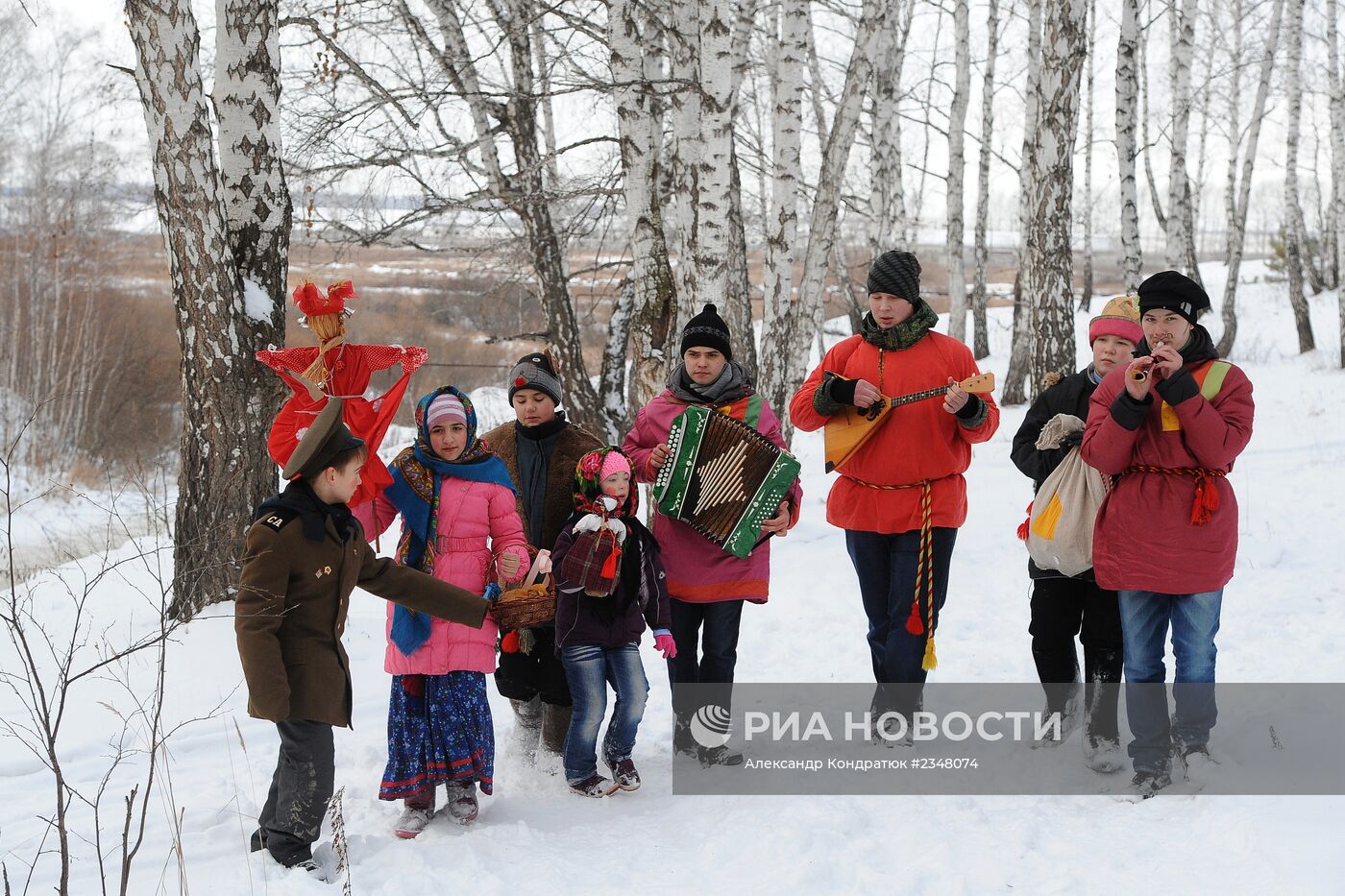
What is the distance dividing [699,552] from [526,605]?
781 millimetres

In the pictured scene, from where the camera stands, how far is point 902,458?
4.12 m

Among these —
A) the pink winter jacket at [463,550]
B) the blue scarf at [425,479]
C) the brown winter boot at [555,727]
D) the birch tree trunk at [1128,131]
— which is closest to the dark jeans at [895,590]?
the brown winter boot at [555,727]

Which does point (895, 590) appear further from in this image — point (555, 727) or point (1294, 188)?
point (1294, 188)

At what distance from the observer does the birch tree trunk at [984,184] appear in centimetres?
1855

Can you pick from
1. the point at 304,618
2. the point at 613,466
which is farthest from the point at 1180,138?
the point at 304,618

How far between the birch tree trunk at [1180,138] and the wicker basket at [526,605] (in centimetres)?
1424

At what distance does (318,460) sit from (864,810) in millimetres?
2316

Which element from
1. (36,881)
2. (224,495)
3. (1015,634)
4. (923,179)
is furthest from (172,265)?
(923,179)

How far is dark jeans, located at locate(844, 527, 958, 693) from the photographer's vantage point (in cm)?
413

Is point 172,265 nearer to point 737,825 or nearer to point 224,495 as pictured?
point 224,495

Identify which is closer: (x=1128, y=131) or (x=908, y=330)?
(x=908, y=330)

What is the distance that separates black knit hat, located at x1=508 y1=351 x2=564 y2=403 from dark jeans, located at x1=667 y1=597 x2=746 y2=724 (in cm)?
102

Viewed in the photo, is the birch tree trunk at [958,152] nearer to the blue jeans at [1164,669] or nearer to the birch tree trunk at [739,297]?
the birch tree trunk at [739,297]

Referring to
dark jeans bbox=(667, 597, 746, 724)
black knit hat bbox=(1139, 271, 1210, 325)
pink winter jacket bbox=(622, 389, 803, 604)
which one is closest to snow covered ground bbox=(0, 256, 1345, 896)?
dark jeans bbox=(667, 597, 746, 724)
